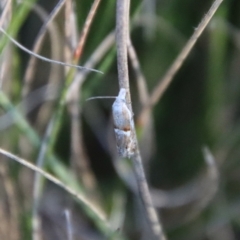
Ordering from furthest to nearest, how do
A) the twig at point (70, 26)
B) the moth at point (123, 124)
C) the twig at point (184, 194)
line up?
the twig at point (184, 194)
the twig at point (70, 26)
the moth at point (123, 124)

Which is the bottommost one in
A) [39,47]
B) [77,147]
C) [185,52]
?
[77,147]

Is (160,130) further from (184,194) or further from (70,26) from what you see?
(70,26)

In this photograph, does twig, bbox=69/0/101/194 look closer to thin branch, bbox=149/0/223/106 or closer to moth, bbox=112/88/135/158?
thin branch, bbox=149/0/223/106

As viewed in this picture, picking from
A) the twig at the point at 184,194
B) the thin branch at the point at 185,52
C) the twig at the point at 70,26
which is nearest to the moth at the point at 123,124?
the thin branch at the point at 185,52

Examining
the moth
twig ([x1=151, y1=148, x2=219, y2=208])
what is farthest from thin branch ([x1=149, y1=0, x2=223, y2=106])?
twig ([x1=151, y1=148, x2=219, y2=208])

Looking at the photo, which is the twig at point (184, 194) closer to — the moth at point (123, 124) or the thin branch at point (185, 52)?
the thin branch at point (185, 52)

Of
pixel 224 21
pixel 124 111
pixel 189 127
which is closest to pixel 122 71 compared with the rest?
pixel 124 111

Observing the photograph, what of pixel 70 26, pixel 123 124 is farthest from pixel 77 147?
pixel 123 124

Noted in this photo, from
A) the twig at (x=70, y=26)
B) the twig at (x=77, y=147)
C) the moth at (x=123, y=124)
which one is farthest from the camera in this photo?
the twig at (x=77, y=147)
